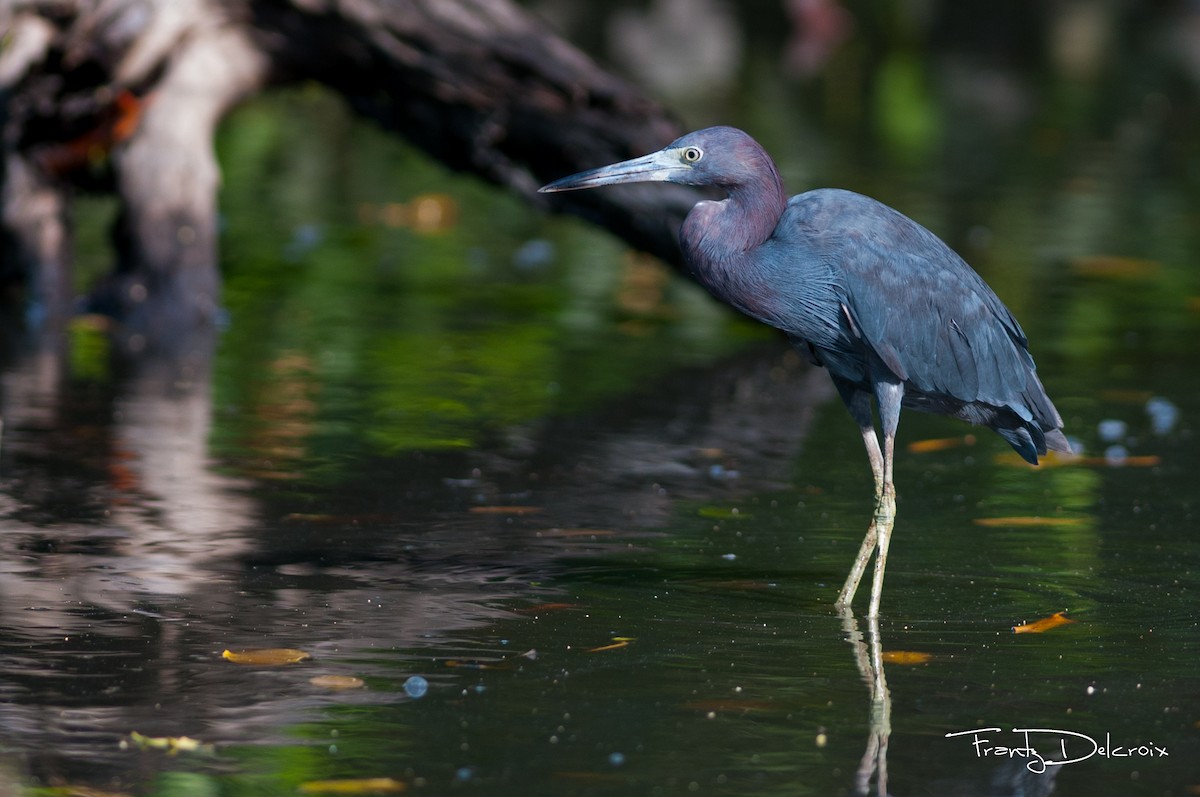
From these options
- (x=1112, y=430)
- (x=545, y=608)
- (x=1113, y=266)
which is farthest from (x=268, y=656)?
(x=1113, y=266)

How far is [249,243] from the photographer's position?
39.8 ft

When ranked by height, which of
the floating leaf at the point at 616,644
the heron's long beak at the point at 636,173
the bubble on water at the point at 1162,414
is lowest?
the floating leaf at the point at 616,644

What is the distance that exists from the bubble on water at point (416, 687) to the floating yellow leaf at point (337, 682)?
12 centimetres

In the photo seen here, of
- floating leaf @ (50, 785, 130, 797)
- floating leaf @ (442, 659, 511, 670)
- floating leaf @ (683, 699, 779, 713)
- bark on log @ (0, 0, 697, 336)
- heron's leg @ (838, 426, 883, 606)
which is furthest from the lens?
bark on log @ (0, 0, 697, 336)

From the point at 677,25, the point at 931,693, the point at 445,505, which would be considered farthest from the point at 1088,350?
the point at 677,25

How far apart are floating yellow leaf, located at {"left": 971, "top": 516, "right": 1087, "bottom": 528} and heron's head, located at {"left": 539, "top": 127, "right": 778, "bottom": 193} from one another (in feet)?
5.13

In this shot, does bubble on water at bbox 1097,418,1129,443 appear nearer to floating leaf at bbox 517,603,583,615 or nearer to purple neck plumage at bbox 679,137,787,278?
purple neck plumage at bbox 679,137,787,278

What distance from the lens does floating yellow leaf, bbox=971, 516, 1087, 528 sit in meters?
6.81

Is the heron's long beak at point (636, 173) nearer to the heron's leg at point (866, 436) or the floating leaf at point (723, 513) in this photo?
the heron's leg at point (866, 436)

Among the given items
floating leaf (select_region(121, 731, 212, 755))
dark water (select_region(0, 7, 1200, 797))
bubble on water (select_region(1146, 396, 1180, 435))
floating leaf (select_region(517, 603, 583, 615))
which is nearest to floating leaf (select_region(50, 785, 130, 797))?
dark water (select_region(0, 7, 1200, 797))

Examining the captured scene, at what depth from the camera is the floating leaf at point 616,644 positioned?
17.5 ft

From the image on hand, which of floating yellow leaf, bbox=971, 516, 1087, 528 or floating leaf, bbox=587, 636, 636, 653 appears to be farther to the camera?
floating yellow leaf, bbox=971, 516, 1087, 528
